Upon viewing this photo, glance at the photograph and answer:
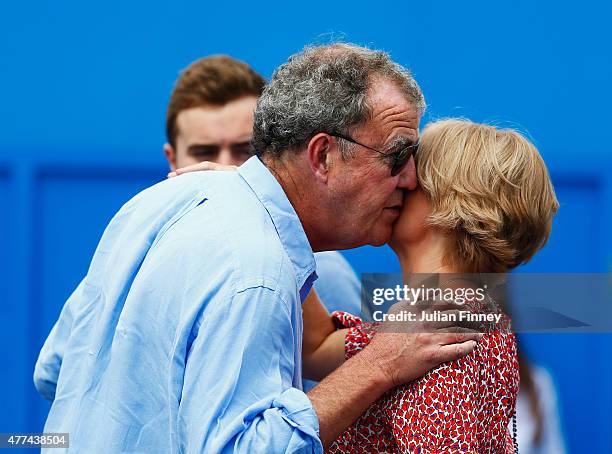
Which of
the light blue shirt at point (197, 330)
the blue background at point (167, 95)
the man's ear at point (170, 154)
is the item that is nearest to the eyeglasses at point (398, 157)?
the light blue shirt at point (197, 330)

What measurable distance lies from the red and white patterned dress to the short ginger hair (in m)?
1.76

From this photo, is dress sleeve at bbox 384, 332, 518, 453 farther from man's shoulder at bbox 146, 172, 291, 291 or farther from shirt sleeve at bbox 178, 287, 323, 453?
man's shoulder at bbox 146, 172, 291, 291

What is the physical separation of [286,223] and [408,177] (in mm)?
356

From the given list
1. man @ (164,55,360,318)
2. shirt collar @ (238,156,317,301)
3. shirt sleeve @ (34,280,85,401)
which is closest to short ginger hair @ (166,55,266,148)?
man @ (164,55,360,318)

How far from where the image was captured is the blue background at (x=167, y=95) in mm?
3627

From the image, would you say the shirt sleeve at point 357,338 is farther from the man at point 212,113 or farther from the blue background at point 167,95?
the blue background at point 167,95

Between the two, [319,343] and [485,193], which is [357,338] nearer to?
[319,343]

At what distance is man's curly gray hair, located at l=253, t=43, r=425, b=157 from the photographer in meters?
2.20

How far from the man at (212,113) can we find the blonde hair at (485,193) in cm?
134

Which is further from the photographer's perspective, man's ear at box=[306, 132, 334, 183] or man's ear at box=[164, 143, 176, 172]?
man's ear at box=[164, 143, 176, 172]

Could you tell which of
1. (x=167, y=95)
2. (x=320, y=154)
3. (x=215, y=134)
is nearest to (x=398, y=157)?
(x=320, y=154)

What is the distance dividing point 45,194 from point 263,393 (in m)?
2.26

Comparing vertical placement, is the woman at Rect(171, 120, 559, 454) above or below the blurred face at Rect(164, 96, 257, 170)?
below

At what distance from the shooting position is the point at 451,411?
1998mm
